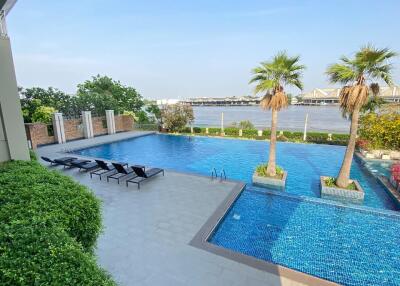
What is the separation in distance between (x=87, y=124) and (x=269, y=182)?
1759cm

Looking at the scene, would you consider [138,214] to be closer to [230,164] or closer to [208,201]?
[208,201]

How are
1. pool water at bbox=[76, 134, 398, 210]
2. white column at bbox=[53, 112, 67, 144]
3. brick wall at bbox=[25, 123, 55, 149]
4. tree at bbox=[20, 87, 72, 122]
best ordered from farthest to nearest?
tree at bbox=[20, 87, 72, 122], white column at bbox=[53, 112, 67, 144], brick wall at bbox=[25, 123, 55, 149], pool water at bbox=[76, 134, 398, 210]

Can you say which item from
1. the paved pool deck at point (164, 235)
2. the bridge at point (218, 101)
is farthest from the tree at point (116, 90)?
the bridge at point (218, 101)

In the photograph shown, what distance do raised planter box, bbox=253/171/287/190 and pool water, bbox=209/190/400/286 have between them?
51.7 inches

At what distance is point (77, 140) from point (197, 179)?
48.8 ft

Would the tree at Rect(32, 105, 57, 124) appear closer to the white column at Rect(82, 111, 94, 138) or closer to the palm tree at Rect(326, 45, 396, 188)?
the white column at Rect(82, 111, 94, 138)

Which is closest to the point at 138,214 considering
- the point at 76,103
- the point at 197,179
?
the point at 197,179

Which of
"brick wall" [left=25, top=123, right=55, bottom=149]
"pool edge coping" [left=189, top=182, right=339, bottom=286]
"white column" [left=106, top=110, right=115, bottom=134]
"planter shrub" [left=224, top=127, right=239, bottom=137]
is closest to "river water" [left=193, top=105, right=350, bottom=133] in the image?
"planter shrub" [left=224, top=127, right=239, bottom=137]

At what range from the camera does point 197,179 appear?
9.67 m

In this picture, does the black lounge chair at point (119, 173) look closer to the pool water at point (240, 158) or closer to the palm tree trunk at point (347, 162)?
the pool water at point (240, 158)

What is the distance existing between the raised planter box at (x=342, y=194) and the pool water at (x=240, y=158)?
281 millimetres

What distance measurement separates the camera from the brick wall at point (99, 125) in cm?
2175

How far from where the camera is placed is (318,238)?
6.05 meters

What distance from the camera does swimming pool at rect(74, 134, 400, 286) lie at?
5.03 metres
